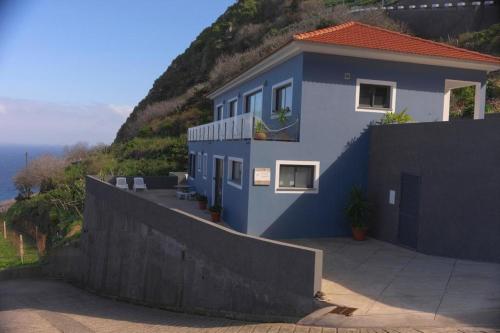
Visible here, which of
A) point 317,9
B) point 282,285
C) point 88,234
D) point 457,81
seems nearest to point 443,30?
point 317,9

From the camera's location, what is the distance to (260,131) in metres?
13.2

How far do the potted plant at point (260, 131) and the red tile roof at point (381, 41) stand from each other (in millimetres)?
2753

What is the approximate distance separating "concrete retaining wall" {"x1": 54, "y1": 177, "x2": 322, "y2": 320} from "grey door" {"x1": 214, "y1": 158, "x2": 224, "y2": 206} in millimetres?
3767

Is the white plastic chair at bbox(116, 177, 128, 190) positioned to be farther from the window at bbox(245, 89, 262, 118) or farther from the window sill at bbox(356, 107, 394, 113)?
the window sill at bbox(356, 107, 394, 113)

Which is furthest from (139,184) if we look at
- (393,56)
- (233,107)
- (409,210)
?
(409,210)

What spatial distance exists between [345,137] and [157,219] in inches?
254

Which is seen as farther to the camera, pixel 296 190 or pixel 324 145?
pixel 324 145

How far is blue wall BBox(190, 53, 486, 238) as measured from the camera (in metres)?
13.0

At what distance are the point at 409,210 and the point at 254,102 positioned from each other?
9.11 meters

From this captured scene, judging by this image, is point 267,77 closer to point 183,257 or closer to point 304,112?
A: point 304,112

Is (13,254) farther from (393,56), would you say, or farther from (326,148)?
(393,56)

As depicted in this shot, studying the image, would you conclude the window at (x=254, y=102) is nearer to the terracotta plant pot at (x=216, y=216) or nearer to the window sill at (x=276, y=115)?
the window sill at (x=276, y=115)

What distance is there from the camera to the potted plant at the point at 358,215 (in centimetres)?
1303

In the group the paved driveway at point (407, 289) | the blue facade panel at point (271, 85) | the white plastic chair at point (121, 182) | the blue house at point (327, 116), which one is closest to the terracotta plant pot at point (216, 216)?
the blue house at point (327, 116)
